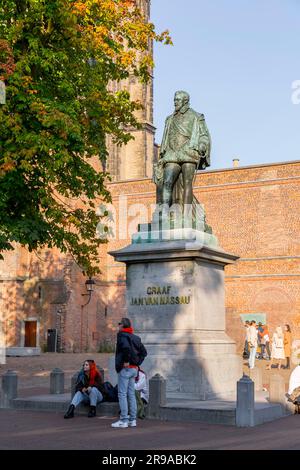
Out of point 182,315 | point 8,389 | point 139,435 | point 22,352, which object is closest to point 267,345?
point 22,352

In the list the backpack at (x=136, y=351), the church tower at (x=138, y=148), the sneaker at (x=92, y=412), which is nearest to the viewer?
the backpack at (x=136, y=351)

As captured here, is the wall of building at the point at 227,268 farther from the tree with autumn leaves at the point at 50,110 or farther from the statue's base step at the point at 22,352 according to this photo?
the tree with autumn leaves at the point at 50,110

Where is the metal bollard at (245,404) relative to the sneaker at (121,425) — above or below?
above

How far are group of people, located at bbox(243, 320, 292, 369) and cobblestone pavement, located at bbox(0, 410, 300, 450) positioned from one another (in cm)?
1359

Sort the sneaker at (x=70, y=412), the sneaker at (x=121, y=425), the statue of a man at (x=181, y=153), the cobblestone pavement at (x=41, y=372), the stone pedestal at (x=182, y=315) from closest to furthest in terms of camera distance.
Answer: the sneaker at (x=121, y=425), the sneaker at (x=70, y=412), the stone pedestal at (x=182, y=315), the statue of a man at (x=181, y=153), the cobblestone pavement at (x=41, y=372)

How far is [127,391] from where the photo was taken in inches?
414

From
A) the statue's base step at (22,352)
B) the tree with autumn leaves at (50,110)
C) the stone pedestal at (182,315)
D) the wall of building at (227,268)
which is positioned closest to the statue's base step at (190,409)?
the stone pedestal at (182,315)

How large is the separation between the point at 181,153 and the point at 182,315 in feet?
10.5

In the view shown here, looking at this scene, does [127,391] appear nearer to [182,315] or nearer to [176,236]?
[182,315]

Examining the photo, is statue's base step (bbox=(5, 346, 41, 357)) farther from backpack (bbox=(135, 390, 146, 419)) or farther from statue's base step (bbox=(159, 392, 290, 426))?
backpack (bbox=(135, 390, 146, 419))

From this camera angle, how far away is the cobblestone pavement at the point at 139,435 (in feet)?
28.0

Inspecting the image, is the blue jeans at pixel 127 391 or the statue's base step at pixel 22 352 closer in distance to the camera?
the blue jeans at pixel 127 391

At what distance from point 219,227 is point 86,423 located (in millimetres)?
29466
